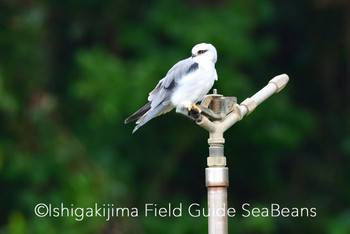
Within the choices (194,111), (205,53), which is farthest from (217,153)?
(205,53)

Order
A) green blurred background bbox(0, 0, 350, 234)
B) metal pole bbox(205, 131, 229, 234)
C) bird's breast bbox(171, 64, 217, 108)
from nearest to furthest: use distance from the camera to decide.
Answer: metal pole bbox(205, 131, 229, 234)
bird's breast bbox(171, 64, 217, 108)
green blurred background bbox(0, 0, 350, 234)

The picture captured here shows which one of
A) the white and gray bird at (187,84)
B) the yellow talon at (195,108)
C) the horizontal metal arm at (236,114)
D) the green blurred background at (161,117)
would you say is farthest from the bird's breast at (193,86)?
the green blurred background at (161,117)

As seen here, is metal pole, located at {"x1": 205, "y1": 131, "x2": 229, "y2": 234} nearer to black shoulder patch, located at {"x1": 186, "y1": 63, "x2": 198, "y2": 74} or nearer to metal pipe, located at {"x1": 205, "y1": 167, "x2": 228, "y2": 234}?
metal pipe, located at {"x1": 205, "y1": 167, "x2": 228, "y2": 234}

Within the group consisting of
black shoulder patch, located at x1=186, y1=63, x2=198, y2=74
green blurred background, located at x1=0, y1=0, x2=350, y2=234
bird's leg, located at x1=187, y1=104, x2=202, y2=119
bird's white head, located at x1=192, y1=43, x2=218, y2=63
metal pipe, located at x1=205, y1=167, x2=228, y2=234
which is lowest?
metal pipe, located at x1=205, y1=167, x2=228, y2=234

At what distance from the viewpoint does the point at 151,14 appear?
356 inches

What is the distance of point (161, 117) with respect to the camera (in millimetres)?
9008

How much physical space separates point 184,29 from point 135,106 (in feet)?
2.65

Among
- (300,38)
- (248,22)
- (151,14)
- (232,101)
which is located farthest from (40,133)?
(232,101)

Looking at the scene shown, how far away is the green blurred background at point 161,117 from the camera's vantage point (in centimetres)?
855

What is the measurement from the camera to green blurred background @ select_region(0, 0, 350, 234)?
8.55m

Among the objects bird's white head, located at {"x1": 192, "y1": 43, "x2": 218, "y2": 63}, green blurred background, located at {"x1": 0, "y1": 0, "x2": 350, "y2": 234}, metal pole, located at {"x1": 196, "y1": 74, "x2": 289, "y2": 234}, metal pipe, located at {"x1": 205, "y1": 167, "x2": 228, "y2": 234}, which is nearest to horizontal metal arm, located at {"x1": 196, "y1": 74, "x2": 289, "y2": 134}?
metal pole, located at {"x1": 196, "y1": 74, "x2": 289, "y2": 234}

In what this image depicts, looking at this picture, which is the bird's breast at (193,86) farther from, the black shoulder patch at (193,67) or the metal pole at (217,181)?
the metal pole at (217,181)

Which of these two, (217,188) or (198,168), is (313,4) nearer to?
(198,168)

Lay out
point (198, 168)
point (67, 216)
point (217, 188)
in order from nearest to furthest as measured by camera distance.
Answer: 1. point (217, 188)
2. point (67, 216)
3. point (198, 168)
